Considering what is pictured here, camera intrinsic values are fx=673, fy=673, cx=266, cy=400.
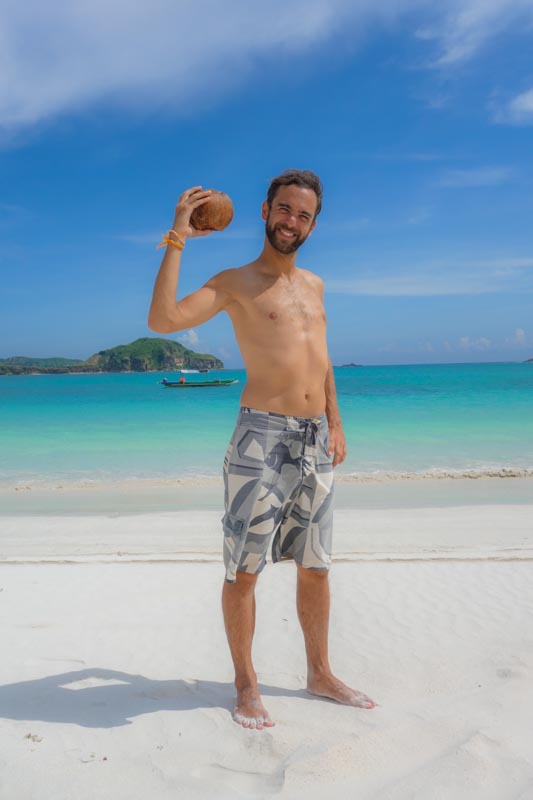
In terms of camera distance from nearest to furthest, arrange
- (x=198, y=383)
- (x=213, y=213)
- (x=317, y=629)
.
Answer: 1. (x=213, y=213)
2. (x=317, y=629)
3. (x=198, y=383)

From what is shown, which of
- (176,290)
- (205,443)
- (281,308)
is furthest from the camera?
(205,443)

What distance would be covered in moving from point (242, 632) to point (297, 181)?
1.93 meters

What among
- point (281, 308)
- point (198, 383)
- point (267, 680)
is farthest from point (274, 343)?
point (198, 383)

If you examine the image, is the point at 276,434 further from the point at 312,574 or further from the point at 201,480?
the point at 201,480

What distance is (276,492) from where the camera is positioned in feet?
9.27

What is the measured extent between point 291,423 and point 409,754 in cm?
133

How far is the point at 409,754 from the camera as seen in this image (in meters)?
2.46

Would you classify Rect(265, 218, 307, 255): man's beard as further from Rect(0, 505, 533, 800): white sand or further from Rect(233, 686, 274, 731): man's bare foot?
Rect(0, 505, 533, 800): white sand

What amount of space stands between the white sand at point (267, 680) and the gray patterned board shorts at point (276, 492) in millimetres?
669

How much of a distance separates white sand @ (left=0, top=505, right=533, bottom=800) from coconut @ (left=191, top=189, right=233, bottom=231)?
6.74 feet

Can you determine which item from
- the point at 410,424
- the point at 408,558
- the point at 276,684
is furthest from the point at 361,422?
the point at 276,684

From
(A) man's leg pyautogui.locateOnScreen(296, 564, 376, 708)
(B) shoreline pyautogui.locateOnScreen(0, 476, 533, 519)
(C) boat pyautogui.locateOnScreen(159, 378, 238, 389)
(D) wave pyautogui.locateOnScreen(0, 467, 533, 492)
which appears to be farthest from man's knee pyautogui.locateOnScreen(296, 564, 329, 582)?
(C) boat pyautogui.locateOnScreen(159, 378, 238, 389)

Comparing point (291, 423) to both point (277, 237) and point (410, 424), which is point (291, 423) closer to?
point (277, 237)

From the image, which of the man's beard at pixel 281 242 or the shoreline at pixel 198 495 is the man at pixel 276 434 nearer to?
the man's beard at pixel 281 242
